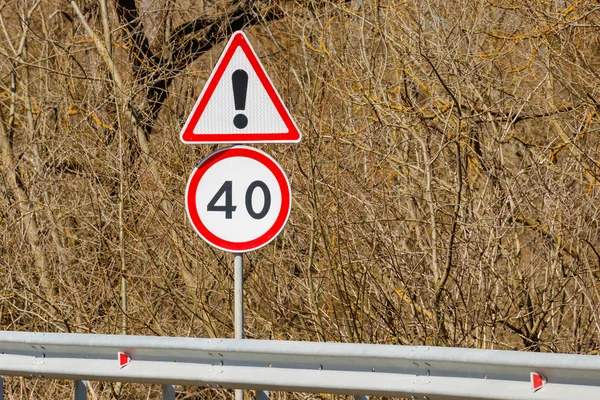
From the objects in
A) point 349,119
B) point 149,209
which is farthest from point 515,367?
point 149,209

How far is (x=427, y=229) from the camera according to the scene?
7.96m

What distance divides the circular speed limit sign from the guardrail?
2.08 feet

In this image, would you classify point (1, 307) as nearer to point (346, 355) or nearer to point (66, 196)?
point (66, 196)

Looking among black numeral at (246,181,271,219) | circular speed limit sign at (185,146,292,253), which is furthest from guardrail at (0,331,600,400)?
black numeral at (246,181,271,219)

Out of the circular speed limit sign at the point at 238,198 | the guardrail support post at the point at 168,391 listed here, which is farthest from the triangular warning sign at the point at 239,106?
the guardrail support post at the point at 168,391

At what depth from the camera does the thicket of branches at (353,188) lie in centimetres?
745

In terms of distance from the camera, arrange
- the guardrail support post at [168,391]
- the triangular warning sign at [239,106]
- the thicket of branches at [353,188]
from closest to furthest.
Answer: the guardrail support post at [168,391], the triangular warning sign at [239,106], the thicket of branches at [353,188]

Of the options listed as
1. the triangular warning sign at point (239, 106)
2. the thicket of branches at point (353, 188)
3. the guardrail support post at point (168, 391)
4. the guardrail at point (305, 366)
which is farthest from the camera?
the thicket of branches at point (353, 188)

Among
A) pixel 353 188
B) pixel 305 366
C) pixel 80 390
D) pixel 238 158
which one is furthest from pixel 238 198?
pixel 353 188

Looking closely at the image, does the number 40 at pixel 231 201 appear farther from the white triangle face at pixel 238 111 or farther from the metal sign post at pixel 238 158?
the white triangle face at pixel 238 111

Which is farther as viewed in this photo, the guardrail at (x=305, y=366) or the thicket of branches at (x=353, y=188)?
the thicket of branches at (x=353, y=188)

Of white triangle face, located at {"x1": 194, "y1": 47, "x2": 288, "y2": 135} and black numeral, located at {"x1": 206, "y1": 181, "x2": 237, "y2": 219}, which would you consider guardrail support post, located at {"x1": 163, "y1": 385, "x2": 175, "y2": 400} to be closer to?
black numeral, located at {"x1": 206, "y1": 181, "x2": 237, "y2": 219}

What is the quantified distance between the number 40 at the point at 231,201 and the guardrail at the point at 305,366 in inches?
29.4

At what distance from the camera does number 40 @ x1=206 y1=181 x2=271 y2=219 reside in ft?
18.0
